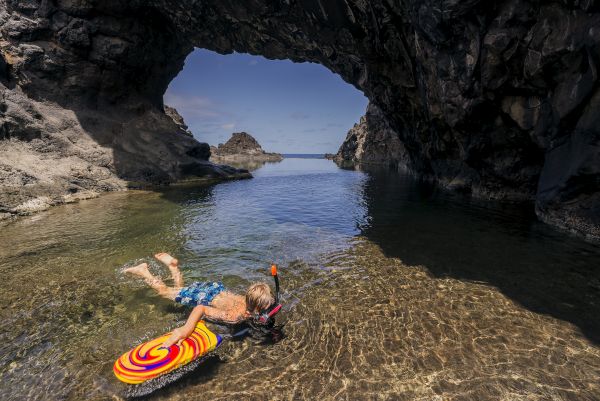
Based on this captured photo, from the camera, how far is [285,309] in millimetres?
8695

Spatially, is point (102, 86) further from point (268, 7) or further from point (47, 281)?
point (47, 281)

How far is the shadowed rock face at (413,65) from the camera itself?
13.9 meters

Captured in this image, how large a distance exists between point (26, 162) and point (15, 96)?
9.41 meters

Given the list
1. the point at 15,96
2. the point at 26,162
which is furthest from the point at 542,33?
the point at 15,96

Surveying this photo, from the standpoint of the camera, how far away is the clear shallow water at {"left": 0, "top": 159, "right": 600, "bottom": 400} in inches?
239

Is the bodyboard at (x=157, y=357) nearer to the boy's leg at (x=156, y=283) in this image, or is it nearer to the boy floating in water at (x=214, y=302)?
the boy floating in water at (x=214, y=302)

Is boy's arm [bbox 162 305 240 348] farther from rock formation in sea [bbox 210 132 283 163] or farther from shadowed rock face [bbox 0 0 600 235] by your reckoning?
rock formation in sea [bbox 210 132 283 163]

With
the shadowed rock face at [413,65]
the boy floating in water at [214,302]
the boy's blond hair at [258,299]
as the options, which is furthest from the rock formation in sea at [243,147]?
the boy's blond hair at [258,299]

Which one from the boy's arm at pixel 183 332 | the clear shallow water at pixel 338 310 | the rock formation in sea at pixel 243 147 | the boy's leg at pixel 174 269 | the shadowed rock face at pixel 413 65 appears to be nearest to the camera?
the clear shallow water at pixel 338 310

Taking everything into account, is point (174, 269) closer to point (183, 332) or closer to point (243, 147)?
point (183, 332)

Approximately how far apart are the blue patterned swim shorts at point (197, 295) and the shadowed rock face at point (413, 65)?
1538cm

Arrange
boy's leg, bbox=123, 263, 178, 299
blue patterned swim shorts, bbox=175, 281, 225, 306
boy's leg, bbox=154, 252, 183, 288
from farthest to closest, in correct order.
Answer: boy's leg, bbox=154, 252, 183, 288 → boy's leg, bbox=123, 263, 178, 299 → blue patterned swim shorts, bbox=175, 281, 225, 306

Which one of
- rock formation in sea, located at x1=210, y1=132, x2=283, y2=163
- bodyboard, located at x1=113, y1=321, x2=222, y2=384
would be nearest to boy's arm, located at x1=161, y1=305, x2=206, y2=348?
bodyboard, located at x1=113, y1=321, x2=222, y2=384

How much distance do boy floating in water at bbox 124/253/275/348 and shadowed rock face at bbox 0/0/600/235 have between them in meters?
14.5
